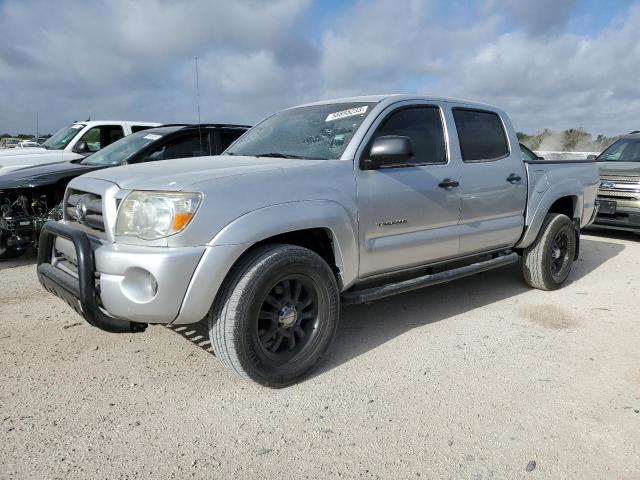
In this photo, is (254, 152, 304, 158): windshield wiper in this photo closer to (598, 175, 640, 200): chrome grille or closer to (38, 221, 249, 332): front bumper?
(38, 221, 249, 332): front bumper

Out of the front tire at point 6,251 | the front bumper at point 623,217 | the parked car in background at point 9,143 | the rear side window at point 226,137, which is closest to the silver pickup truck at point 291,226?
the rear side window at point 226,137

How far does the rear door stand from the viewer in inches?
169

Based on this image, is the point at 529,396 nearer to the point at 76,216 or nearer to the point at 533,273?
the point at 533,273

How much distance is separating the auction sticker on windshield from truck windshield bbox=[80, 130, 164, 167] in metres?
3.50

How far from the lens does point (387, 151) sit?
3.42 meters

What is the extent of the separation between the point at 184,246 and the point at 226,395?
0.95 meters

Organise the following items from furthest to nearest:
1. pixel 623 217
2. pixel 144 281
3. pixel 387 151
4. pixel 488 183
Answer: pixel 623 217 → pixel 488 183 → pixel 387 151 → pixel 144 281

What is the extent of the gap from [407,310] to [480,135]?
64.8 inches

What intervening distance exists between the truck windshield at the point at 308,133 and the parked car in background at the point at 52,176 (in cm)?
240

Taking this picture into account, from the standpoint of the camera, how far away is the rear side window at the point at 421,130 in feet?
12.8

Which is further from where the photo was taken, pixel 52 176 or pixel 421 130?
pixel 52 176

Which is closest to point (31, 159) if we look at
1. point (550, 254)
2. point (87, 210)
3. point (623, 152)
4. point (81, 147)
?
point (81, 147)

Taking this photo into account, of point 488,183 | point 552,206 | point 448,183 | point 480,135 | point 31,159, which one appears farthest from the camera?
point 31,159

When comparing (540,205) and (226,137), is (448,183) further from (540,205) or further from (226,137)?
(226,137)
